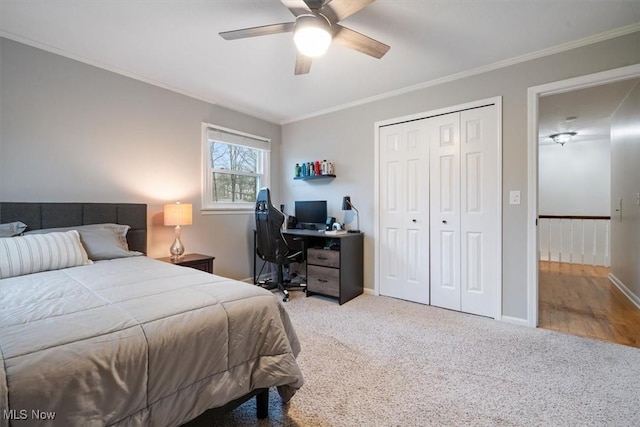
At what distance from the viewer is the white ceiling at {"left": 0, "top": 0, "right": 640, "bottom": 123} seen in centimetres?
193

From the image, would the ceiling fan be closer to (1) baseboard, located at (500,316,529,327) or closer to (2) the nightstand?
(2) the nightstand

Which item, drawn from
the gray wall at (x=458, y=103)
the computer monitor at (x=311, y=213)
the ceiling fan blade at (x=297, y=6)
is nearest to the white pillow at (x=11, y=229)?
the ceiling fan blade at (x=297, y=6)

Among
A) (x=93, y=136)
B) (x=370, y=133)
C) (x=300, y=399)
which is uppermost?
(x=370, y=133)

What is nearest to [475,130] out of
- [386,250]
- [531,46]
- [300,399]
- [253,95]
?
[531,46]

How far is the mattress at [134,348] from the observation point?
80 centimetres

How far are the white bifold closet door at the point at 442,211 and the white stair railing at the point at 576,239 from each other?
422cm

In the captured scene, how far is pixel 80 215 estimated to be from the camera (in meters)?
2.49

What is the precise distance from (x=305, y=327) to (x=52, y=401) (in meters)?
1.98

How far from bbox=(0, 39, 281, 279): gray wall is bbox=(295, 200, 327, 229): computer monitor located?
38.8 inches

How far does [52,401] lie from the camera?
2.57 ft

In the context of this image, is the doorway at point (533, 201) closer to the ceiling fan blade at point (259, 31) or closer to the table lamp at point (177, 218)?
the ceiling fan blade at point (259, 31)

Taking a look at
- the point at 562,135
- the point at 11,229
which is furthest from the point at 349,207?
the point at 562,135

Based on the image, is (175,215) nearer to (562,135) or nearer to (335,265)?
(335,265)

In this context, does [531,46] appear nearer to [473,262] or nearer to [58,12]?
[473,262]
